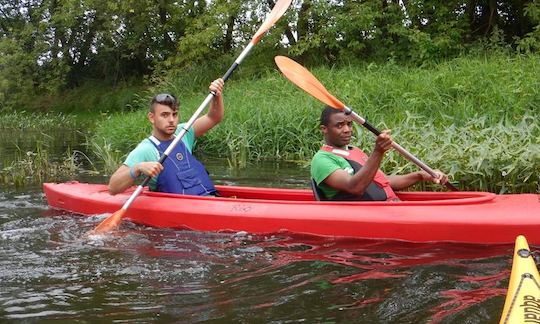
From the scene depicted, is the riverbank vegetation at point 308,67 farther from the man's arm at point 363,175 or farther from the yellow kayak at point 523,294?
the yellow kayak at point 523,294

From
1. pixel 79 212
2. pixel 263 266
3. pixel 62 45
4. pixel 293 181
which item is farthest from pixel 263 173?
pixel 62 45

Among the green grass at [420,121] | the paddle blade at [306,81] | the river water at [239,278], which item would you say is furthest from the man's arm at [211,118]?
the green grass at [420,121]

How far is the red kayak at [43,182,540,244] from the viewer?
3.20 meters

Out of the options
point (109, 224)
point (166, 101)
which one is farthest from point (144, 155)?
point (109, 224)

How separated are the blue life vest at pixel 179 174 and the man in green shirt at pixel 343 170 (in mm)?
931

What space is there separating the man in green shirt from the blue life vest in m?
0.93

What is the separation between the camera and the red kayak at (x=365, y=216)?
3203 mm

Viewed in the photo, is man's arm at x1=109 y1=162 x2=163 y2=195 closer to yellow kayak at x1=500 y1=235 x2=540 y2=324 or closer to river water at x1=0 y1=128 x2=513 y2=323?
river water at x1=0 y1=128 x2=513 y2=323

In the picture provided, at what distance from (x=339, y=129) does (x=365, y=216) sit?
0.54 meters

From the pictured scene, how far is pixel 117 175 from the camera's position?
386cm

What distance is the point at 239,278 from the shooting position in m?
2.77

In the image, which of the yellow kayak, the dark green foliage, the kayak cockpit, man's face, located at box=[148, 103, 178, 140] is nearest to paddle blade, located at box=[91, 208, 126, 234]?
the kayak cockpit

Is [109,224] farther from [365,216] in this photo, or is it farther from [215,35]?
[215,35]

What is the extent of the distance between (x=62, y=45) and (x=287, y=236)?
2052 cm
